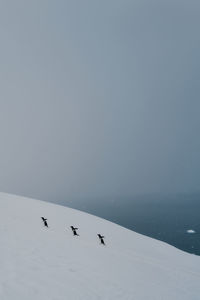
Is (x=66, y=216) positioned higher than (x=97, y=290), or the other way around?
(x=66, y=216)

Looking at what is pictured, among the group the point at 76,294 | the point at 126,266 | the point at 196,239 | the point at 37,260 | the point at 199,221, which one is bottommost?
the point at 76,294

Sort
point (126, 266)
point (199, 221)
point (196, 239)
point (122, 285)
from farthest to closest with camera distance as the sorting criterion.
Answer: point (199, 221), point (196, 239), point (126, 266), point (122, 285)

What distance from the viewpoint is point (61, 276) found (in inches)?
468

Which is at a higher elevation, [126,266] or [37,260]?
[126,266]

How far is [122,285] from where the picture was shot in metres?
13.1

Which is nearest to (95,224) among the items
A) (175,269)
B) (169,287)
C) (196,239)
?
(175,269)

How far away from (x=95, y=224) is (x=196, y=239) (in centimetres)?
Answer: 7005

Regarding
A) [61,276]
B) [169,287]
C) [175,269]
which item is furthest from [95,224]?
[61,276]

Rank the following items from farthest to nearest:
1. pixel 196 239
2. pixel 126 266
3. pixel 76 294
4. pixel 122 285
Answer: pixel 196 239, pixel 126 266, pixel 122 285, pixel 76 294

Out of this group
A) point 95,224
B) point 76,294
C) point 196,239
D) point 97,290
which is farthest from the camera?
point 196,239

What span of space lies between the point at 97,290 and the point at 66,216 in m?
21.4

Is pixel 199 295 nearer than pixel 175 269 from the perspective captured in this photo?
Yes

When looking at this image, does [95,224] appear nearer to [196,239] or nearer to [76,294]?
[76,294]

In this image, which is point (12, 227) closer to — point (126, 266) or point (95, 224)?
point (126, 266)
